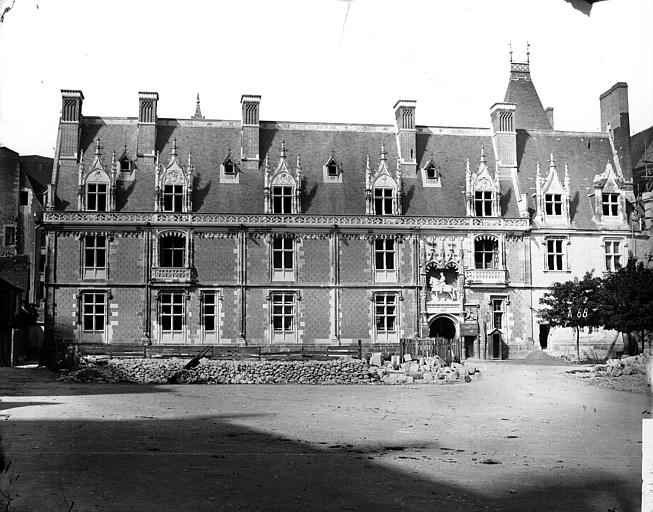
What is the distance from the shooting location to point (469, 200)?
4494 cm

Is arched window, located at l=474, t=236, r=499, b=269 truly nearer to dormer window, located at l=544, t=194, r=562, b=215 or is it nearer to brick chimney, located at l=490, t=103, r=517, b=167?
dormer window, located at l=544, t=194, r=562, b=215

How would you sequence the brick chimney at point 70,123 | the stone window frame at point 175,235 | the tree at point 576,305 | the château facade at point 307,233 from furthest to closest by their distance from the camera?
1. the brick chimney at point 70,123
2. the stone window frame at point 175,235
3. the château facade at point 307,233
4. the tree at point 576,305

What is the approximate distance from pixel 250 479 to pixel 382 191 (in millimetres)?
34688

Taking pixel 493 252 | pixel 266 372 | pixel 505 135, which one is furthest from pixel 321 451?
pixel 505 135

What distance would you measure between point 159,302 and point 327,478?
106ft

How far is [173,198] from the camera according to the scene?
4388cm

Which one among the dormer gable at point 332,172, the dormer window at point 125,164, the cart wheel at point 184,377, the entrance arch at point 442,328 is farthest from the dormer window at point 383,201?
the cart wheel at point 184,377

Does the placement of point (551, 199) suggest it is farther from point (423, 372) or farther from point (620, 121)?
point (423, 372)

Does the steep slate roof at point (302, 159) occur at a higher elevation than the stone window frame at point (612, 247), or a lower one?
higher

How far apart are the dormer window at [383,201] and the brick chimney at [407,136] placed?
7.55ft

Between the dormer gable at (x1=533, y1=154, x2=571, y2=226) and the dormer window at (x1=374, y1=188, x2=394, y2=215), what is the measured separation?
8.63 m

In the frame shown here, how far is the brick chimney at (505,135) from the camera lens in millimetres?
47250

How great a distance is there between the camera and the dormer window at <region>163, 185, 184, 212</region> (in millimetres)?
43844

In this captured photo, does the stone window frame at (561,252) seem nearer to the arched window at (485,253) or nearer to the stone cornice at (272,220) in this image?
the stone cornice at (272,220)
